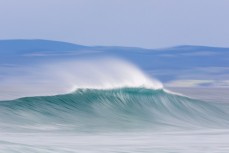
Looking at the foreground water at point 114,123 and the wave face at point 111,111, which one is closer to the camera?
the foreground water at point 114,123

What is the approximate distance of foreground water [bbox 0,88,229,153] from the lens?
18391mm

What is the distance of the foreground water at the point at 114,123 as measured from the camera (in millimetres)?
18391

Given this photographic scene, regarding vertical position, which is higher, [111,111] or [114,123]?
[111,111]

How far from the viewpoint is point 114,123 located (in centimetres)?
2491

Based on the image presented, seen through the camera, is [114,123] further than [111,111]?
No

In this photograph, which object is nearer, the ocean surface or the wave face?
the ocean surface

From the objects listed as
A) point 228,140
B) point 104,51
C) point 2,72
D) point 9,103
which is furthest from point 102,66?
point 104,51

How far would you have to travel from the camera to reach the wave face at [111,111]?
24.3 metres

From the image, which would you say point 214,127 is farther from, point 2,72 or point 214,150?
point 2,72

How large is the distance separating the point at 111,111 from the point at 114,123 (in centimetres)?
220

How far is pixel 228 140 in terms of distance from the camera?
20047 millimetres

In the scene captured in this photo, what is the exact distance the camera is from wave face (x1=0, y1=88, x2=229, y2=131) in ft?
79.7

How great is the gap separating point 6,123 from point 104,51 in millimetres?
170320

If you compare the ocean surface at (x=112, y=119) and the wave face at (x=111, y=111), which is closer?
the ocean surface at (x=112, y=119)
